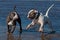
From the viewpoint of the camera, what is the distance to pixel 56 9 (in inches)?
794

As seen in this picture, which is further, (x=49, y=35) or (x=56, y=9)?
(x=56, y=9)

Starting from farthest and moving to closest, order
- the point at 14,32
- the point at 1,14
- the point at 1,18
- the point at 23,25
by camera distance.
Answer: the point at 1,14 → the point at 1,18 → the point at 23,25 → the point at 14,32

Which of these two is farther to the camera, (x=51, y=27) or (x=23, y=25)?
(x=23, y=25)

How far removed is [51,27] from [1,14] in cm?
513

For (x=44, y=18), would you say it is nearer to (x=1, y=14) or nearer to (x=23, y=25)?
(x=23, y=25)

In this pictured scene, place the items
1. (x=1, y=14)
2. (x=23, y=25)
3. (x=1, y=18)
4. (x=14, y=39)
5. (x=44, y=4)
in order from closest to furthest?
1. (x=14, y=39)
2. (x=23, y=25)
3. (x=1, y=18)
4. (x=1, y=14)
5. (x=44, y=4)

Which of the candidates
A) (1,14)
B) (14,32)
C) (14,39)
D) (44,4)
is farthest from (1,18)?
(44,4)

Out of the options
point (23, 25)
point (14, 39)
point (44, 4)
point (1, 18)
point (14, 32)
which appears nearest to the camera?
point (14, 39)

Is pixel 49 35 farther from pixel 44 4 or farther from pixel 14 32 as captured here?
pixel 44 4

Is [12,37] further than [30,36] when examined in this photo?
No

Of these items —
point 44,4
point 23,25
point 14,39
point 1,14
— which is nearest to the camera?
point 14,39

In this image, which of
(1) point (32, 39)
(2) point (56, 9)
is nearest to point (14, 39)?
(1) point (32, 39)

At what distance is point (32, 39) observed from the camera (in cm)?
1259

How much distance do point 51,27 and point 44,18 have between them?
26.0 inches
